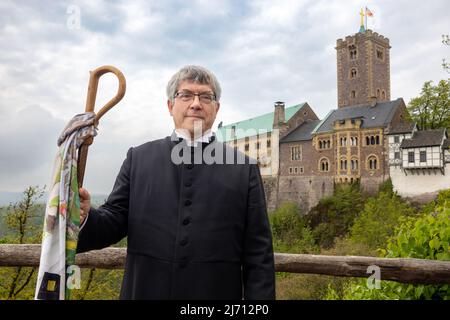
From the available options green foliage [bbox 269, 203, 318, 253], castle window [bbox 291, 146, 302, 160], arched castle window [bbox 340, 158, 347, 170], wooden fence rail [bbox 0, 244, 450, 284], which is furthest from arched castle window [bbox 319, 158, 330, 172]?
wooden fence rail [bbox 0, 244, 450, 284]

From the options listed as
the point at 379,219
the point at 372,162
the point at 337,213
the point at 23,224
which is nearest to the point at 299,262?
the point at 23,224

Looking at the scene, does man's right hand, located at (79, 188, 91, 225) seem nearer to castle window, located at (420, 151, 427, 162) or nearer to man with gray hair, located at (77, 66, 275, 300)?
man with gray hair, located at (77, 66, 275, 300)

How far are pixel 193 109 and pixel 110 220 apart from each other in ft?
2.82

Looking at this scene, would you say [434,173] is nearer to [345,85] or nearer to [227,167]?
[345,85]

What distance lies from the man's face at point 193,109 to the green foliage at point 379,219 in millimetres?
33094

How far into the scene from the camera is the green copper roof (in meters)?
51.4

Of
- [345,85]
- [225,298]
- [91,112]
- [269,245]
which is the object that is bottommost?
[225,298]

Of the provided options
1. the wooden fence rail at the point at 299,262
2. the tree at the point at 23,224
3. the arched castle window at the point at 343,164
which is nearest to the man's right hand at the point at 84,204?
the wooden fence rail at the point at 299,262

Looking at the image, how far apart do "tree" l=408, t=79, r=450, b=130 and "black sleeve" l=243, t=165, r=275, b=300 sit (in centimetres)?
4004

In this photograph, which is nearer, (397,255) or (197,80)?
(197,80)

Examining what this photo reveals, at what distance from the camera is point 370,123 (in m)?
42.2

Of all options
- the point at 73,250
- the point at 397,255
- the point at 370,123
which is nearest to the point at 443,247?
the point at 397,255

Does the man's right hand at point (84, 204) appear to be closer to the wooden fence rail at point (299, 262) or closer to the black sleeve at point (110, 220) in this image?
the black sleeve at point (110, 220)

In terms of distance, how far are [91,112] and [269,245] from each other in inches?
52.6
